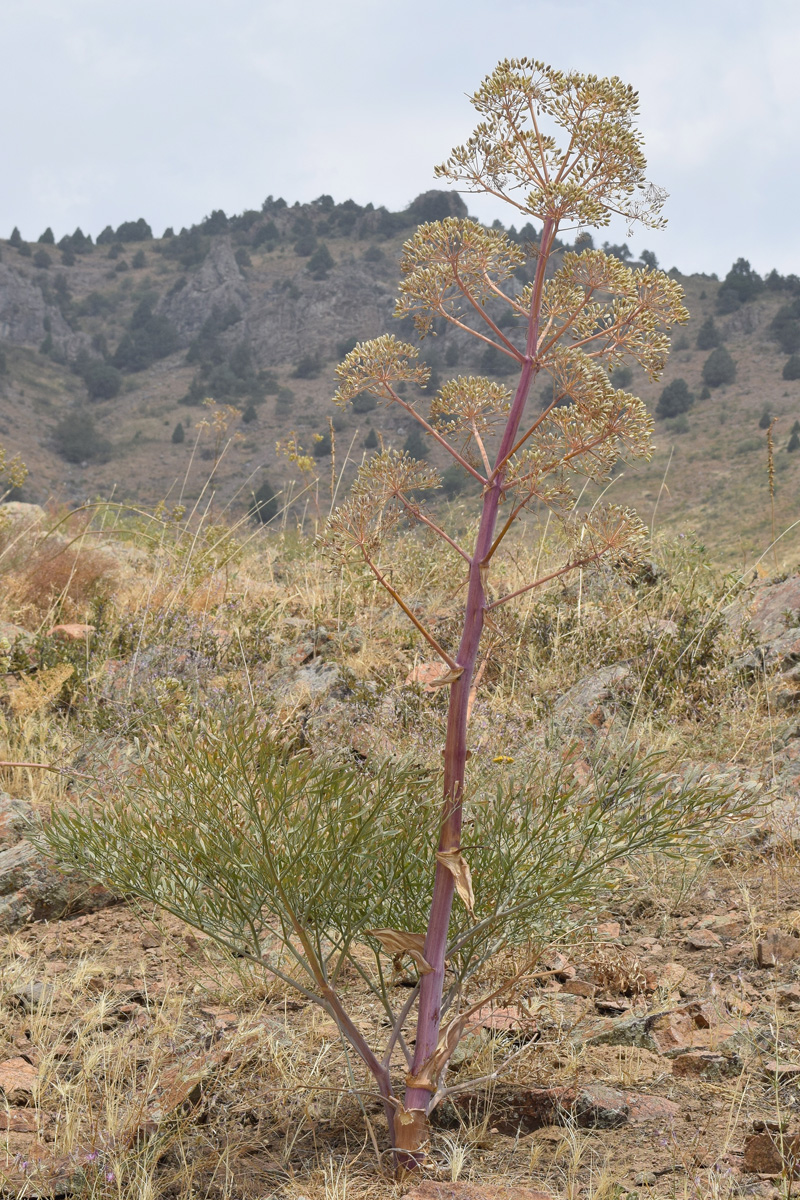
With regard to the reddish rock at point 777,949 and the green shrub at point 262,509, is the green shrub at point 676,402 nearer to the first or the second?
the green shrub at point 262,509

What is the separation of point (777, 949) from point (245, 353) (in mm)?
77208

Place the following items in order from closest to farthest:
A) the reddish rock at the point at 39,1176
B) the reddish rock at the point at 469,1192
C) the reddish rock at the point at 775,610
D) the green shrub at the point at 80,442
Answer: the reddish rock at the point at 469,1192, the reddish rock at the point at 39,1176, the reddish rock at the point at 775,610, the green shrub at the point at 80,442

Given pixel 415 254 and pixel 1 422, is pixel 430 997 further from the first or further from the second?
pixel 1 422

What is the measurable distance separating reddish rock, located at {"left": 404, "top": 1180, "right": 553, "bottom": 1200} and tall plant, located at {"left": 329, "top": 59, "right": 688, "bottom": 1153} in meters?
0.12

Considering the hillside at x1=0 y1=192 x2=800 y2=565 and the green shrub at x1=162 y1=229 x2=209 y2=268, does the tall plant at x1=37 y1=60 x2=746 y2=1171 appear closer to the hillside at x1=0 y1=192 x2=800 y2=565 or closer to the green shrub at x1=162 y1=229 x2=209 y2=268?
the hillside at x1=0 y1=192 x2=800 y2=565

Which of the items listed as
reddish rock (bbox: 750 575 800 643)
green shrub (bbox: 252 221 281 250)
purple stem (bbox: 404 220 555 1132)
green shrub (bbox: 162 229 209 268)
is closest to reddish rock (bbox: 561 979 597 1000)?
purple stem (bbox: 404 220 555 1132)

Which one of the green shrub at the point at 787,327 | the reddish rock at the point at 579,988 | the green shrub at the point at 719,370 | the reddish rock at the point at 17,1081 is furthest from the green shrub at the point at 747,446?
the reddish rock at the point at 17,1081

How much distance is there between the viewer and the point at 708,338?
5734 centimetres

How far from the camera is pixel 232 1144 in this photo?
156 cm

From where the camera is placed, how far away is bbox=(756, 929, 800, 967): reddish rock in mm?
2100

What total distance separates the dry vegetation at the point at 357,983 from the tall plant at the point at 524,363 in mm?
245

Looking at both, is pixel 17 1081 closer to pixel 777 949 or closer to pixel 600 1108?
pixel 600 1108

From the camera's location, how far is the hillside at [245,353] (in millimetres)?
47125

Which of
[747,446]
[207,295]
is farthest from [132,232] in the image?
[747,446]
